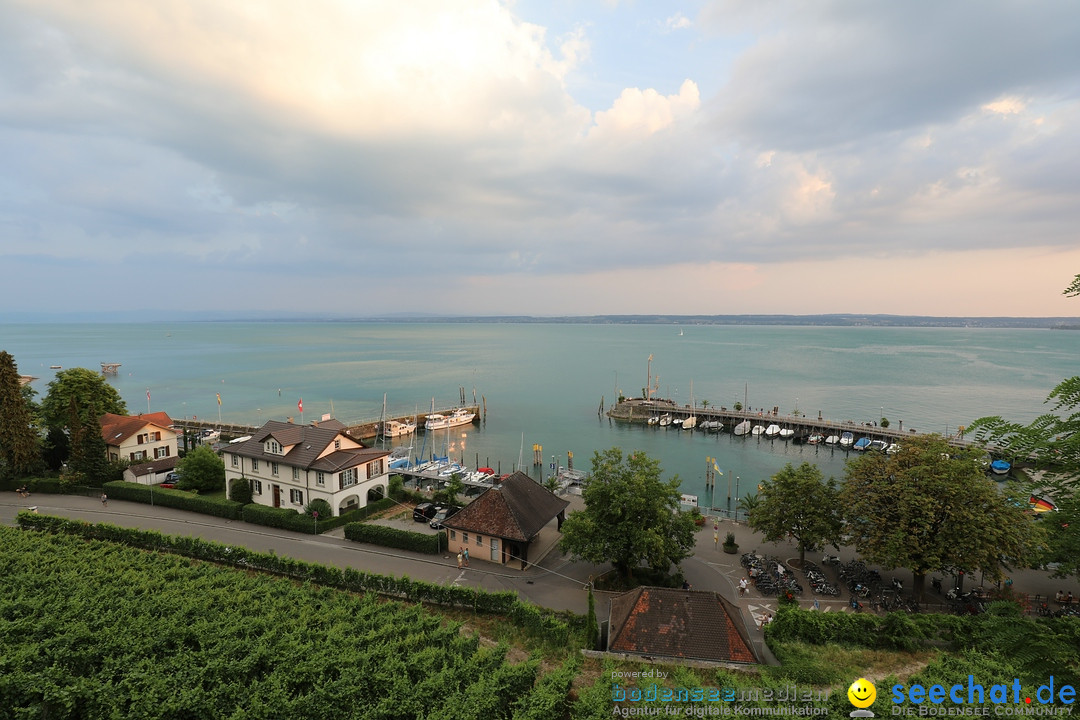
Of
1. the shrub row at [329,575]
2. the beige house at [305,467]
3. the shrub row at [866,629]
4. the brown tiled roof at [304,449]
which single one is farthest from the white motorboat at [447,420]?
the shrub row at [866,629]

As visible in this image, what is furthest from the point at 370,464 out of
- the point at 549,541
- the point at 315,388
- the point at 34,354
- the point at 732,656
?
the point at 34,354

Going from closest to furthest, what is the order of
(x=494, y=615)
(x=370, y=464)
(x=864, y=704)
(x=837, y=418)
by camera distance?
1. (x=864, y=704)
2. (x=494, y=615)
3. (x=370, y=464)
4. (x=837, y=418)

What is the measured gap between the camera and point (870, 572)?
27016 millimetres

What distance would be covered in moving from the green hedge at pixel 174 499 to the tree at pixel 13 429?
6.77 m

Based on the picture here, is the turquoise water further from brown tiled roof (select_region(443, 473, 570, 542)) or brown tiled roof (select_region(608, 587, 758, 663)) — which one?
brown tiled roof (select_region(608, 587, 758, 663))

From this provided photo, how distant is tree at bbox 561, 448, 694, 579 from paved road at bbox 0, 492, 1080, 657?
2330 millimetres

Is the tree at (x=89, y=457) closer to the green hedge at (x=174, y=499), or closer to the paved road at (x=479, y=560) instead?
the green hedge at (x=174, y=499)

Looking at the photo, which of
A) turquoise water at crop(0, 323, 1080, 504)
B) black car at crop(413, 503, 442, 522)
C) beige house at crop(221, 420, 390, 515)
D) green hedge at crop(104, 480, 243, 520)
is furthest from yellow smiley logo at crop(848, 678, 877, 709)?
turquoise water at crop(0, 323, 1080, 504)

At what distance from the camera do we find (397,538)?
3002cm

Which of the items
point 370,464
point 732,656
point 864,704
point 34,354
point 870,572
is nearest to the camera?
point 864,704

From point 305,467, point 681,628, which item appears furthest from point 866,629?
point 305,467

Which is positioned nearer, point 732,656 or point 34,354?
point 732,656

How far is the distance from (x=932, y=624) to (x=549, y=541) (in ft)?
62.1

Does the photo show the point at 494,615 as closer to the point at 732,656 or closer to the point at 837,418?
the point at 732,656
